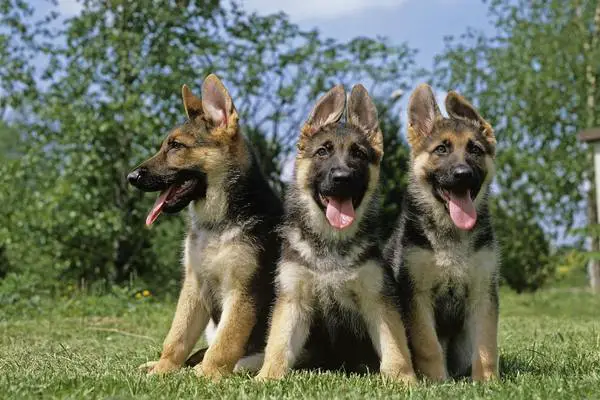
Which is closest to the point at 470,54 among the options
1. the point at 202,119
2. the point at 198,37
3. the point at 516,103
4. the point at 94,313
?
the point at 516,103

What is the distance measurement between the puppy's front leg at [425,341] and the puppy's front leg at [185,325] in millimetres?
1771

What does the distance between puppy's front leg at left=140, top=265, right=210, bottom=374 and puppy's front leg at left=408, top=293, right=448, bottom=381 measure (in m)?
1.77

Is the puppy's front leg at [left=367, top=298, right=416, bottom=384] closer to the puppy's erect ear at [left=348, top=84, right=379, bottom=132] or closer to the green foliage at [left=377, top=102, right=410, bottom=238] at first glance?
the puppy's erect ear at [left=348, top=84, right=379, bottom=132]

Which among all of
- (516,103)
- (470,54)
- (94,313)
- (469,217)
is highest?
(470,54)

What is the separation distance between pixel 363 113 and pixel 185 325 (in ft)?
7.65

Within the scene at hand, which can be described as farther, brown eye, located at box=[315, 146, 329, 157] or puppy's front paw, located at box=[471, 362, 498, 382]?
brown eye, located at box=[315, 146, 329, 157]

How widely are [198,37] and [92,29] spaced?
2.50m

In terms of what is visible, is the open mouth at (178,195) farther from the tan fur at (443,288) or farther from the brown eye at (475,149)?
the brown eye at (475,149)

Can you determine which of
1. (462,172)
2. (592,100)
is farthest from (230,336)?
(592,100)

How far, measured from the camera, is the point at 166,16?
55.4 ft

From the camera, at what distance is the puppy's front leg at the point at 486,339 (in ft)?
17.9

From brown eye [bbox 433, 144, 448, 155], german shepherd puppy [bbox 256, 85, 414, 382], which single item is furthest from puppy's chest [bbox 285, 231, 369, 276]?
brown eye [bbox 433, 144, 448, 155]

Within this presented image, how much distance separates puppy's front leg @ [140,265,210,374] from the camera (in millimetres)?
6031

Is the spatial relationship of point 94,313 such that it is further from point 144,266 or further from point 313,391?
point 313,391
